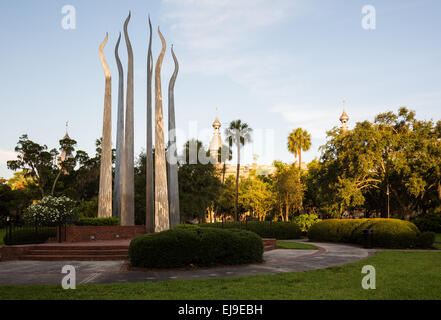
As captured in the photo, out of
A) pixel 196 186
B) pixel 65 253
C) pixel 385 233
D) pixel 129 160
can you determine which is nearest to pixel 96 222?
pixel 129 160

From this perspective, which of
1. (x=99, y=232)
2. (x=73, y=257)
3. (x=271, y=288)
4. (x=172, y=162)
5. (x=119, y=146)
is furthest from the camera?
(x=119, y=146)

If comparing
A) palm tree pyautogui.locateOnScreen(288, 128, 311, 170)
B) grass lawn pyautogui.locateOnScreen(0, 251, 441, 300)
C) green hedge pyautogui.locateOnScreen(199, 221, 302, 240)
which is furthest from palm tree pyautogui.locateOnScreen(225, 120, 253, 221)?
grass lawn pyautogui.locateOnScreen(0, 251, 441, 300)

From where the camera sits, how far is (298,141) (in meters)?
46.8

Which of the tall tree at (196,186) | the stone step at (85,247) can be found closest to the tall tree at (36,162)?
the tall tree at (196,186)

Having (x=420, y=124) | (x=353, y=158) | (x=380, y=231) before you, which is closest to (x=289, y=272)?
(x=380, y=231)

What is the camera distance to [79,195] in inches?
1850

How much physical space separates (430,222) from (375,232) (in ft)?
43.3

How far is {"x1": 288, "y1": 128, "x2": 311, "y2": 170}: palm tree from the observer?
46656 millimetres

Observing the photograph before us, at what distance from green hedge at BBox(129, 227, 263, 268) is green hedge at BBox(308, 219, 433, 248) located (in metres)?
8.77

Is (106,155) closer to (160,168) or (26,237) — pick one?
(160,168)

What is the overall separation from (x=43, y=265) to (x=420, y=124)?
29.0m

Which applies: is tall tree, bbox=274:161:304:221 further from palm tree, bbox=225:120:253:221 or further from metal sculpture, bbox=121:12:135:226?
metal sculpture, bbox=121:12:135:226

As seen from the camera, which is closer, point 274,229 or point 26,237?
point 26,237
